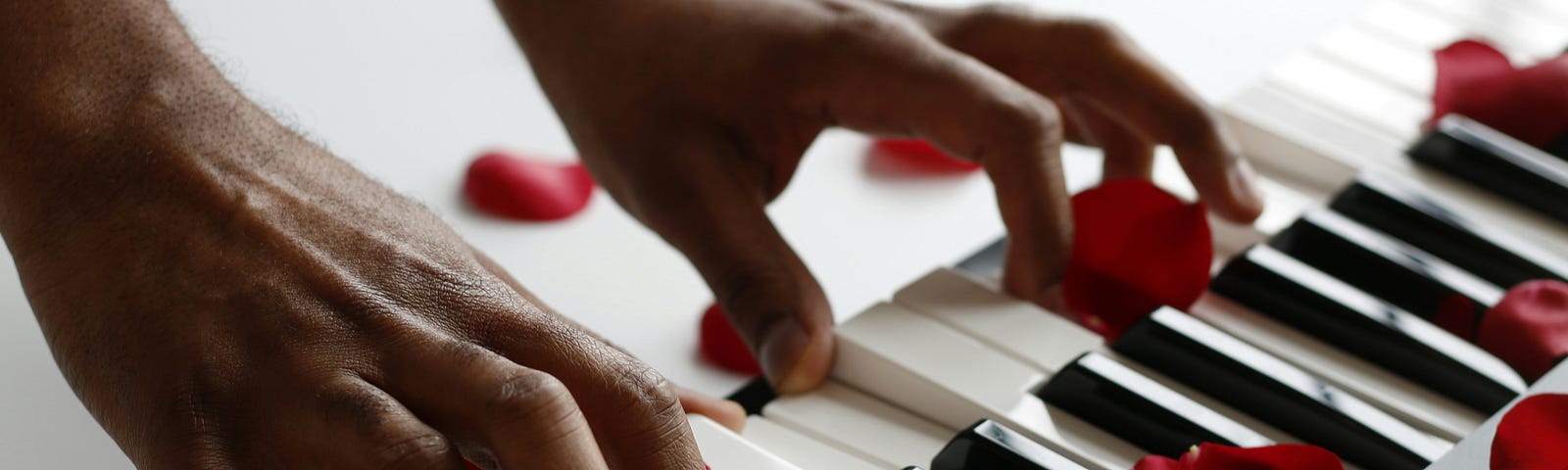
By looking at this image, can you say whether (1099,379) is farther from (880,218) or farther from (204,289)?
(880,218)

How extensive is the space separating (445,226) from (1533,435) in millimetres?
748

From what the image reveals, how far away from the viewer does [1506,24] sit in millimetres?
1957

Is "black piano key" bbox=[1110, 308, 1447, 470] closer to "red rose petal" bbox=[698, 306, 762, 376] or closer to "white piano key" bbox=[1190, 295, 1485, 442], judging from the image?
"white piano key" bbox=[1190, 295, 1485, 442]

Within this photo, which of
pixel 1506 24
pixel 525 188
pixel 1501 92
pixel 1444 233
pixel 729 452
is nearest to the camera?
pixel 729 452

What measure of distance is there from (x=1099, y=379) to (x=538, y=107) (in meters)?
1.11

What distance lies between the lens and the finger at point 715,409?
1.15 m

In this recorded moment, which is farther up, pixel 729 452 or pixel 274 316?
pixel 274 316

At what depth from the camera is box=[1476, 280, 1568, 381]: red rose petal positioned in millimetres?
1290

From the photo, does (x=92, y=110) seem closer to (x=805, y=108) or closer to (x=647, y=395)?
(x=647, y=395)

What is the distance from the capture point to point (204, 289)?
3.38ft

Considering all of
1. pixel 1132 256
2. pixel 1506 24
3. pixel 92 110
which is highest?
pixel 92 110

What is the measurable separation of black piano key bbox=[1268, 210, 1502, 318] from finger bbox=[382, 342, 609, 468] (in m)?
0.71

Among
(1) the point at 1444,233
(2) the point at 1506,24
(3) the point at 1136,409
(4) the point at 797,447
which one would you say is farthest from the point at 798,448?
(2) the point at 1506,24

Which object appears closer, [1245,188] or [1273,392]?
[1273,392]
